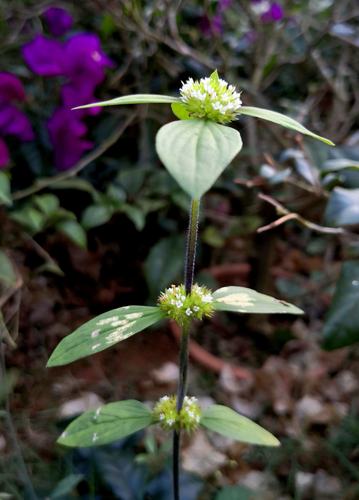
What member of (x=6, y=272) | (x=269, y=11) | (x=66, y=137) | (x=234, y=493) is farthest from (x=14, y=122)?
(x=234, y=493)

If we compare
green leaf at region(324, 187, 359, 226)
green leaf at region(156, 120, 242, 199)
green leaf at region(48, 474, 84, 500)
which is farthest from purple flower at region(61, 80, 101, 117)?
green leaf at region(156, 120, 242, 199)

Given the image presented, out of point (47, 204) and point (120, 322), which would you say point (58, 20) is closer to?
point (47, 204)

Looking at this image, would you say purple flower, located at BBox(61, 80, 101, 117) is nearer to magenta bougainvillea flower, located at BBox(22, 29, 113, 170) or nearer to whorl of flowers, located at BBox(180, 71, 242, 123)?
magenta bougainvillea flower, located at BBox(22, 29, 113, 170)

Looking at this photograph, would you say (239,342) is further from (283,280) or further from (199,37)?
(199,37)

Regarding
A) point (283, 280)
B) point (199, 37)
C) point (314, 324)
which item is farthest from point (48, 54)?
point (314, 324)

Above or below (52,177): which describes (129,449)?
below
